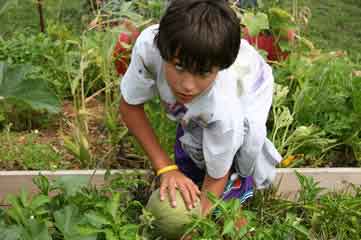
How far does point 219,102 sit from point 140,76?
0.32 m

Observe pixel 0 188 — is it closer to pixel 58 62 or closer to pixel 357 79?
pixel 58 62

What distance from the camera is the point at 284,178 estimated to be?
2680 mm

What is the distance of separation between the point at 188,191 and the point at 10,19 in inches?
114

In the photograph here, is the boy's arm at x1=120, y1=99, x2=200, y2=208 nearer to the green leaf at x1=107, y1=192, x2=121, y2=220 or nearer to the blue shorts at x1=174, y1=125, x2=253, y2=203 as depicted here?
the blue shorts at x1=174, y1=125, x2=253, y2=203

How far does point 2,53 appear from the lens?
9.95ft

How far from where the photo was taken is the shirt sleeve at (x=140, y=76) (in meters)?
2.13

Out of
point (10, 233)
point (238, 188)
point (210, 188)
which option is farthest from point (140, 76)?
point (10, 233)

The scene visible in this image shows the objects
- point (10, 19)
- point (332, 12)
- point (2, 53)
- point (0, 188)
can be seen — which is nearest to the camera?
point (0, 188)

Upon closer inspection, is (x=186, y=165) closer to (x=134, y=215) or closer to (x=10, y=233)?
(x=134, y=215)

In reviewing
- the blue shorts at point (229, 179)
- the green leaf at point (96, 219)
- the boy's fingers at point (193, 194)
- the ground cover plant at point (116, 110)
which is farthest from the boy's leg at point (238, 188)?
the green leaf at point (96, 219)

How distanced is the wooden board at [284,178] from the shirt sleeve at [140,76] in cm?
42

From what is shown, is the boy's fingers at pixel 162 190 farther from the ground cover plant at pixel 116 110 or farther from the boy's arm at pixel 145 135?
the ground cover plant at pixel 116 110

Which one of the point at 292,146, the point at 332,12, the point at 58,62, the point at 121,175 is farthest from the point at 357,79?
the point at 332,12

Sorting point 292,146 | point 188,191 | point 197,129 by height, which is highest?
point 197,129
